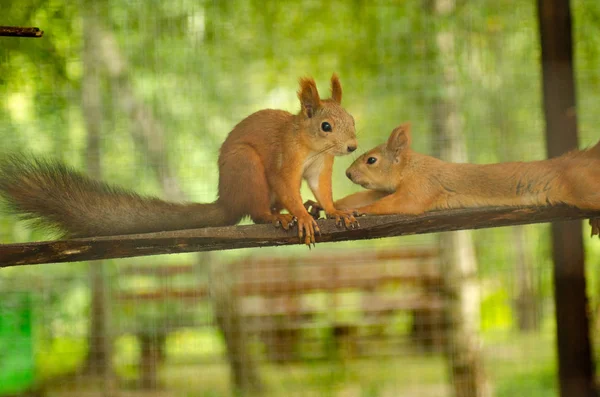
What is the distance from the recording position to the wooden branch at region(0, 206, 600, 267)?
1.24m

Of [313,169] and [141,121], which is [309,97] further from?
[141,121]

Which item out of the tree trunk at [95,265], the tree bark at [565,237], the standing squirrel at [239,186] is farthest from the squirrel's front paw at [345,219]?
the tree trunk at [95,265]

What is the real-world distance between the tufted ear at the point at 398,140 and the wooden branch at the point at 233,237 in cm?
30

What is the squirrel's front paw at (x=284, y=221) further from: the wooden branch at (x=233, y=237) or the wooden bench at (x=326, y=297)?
the wooden bench at (x=326, y=297)

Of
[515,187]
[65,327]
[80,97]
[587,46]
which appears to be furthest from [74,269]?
[587,46]

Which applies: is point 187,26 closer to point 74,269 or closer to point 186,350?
point 74,269

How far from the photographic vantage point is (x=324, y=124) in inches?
53.2

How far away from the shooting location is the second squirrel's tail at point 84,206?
4.38 ft

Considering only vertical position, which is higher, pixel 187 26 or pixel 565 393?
pixel 187 26

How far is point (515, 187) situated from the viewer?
4.95 ft

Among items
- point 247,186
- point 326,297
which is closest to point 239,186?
point 247,186

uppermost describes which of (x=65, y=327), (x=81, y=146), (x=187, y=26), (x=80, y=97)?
(x=187, y=26)

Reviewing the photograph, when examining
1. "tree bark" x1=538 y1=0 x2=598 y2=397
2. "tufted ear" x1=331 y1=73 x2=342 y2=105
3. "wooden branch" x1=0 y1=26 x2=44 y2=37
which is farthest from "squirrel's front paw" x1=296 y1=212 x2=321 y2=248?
"tree bark" x1=538 y1=0 x2=598 y2=397

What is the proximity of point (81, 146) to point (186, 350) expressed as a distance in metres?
0.88
